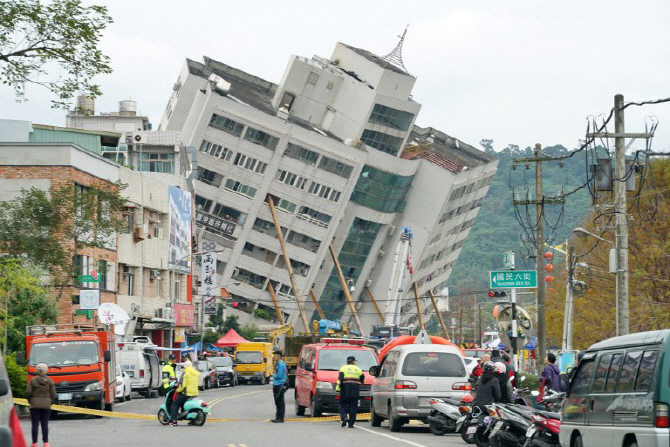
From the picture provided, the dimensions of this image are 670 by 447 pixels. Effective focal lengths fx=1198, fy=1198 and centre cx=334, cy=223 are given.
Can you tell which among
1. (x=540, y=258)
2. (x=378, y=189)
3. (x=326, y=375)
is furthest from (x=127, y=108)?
(x=326, y=375)

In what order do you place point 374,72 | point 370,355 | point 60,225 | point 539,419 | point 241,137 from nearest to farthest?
point 539,419
point 370,355
point 60,225
point 241,137
point 374,72

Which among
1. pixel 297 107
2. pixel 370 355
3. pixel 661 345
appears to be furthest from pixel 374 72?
pixel 661 345

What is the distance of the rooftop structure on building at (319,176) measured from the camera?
101750 mm

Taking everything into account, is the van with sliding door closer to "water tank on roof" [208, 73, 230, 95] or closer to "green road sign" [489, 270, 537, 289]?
"green road sign" [489, 270, 537, 289]

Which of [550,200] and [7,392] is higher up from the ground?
[550,200]

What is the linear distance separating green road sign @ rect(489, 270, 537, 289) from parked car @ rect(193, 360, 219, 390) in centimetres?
2411

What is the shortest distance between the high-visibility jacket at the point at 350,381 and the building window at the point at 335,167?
249 ft

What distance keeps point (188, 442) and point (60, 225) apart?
23.0 metres

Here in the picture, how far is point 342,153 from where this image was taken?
104 metres

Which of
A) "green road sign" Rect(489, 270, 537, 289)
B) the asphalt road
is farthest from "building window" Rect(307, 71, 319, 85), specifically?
the asphalt road

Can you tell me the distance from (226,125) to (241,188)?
219 inches

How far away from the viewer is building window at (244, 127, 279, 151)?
101 m

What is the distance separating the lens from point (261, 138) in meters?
102

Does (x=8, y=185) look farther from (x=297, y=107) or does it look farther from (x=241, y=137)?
(x=297, y=107)
